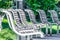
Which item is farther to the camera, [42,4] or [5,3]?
[42,4]

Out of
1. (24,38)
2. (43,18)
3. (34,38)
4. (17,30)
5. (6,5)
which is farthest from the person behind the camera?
(6,5)

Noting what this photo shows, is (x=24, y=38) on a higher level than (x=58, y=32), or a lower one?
higher

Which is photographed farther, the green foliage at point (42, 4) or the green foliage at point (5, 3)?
the green foliage at point (42, 4)

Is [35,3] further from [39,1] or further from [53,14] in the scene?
[53,14]

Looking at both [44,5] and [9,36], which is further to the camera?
[44,5]

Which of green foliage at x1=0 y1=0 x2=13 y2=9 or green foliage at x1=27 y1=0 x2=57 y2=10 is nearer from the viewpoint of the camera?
green foliage at x1=0 y1=0 x2=13 y2=9

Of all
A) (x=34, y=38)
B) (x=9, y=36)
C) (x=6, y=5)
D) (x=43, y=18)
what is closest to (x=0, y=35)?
(x=9, y=36)

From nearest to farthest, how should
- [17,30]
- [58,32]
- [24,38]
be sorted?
[17,30]
[24,38]
[58,32]

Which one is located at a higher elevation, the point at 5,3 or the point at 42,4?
the point at 5,3
